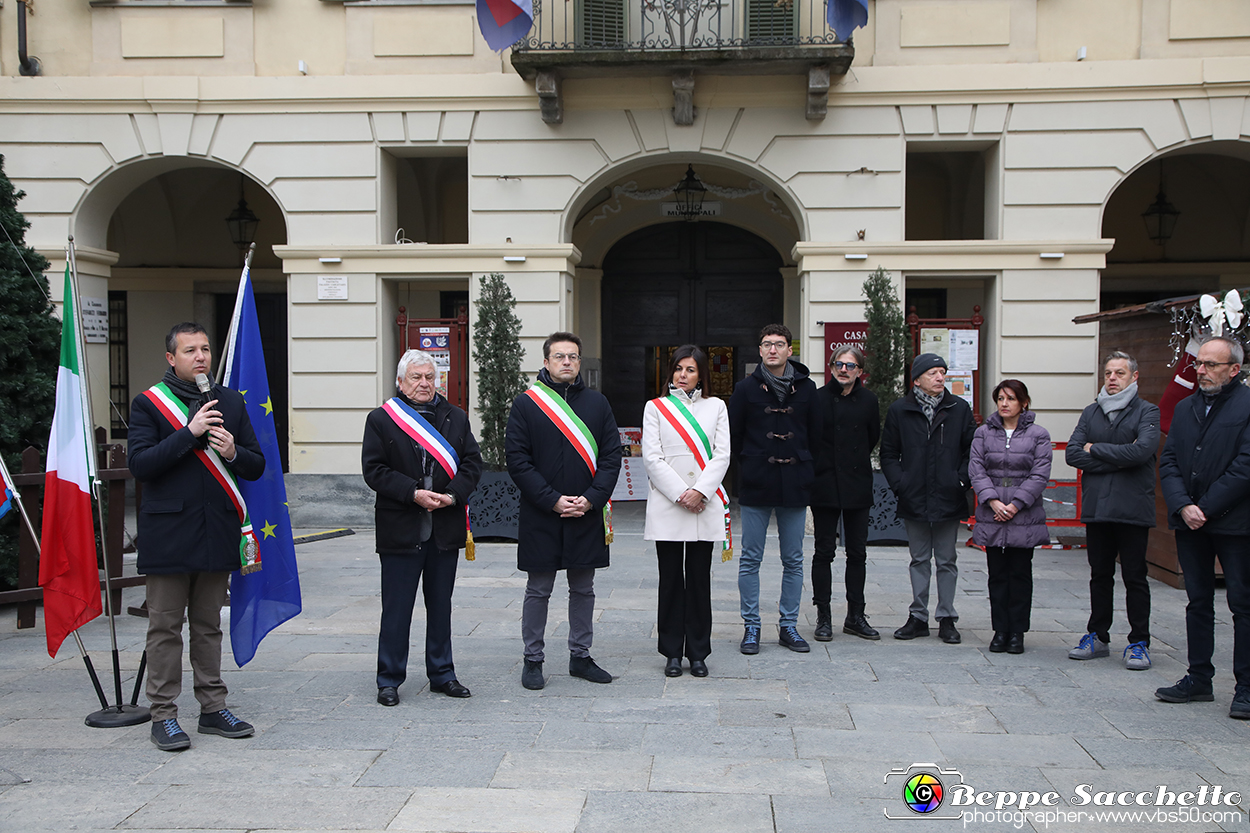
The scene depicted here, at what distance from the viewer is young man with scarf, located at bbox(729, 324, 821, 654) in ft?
20.0

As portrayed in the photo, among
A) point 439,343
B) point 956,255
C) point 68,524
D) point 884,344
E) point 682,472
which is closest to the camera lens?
point 68,524

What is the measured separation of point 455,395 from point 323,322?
69.6 inches

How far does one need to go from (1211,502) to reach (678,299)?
10.4 meters

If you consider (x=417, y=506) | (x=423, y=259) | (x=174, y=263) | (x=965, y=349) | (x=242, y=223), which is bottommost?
(x=417, y=506)

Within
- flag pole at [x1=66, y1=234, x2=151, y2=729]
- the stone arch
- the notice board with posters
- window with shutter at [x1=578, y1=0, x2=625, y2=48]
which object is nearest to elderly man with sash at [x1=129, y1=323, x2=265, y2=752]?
flag pole at [x1=66, y1=234, x2=151, y2=729]

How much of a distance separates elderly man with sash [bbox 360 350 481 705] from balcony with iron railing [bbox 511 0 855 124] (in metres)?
6.71

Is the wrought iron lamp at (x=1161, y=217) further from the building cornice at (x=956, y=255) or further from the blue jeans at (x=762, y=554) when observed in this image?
the blue jeans at (x=762, y=554)

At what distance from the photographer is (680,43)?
36.1 ft

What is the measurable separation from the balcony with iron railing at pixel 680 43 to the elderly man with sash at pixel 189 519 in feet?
24.1

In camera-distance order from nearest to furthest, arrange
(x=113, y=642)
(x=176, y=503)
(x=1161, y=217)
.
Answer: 1. (x=176, y=503)
2. (x=113, y=642)
3. (x=1161, y=217)

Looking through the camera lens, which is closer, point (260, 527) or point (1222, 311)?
point (260, 527)

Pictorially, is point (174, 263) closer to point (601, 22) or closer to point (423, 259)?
point (423, 259)

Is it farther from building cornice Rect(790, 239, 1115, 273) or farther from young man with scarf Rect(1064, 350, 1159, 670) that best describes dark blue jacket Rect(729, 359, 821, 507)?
building cornice Rect(790, 239, 1115, 273)

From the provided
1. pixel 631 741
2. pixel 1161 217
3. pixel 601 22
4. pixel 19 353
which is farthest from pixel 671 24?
pixel 631 741
